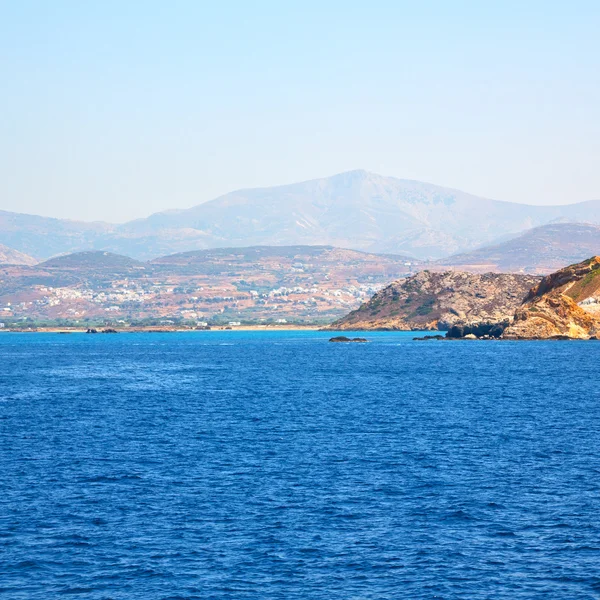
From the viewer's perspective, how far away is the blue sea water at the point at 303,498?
38.0 m

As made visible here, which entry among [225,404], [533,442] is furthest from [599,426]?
[225,404]

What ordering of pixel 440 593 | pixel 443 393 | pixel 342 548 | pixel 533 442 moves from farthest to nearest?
Result: pixel 443 393
pixel 533 442
pixel 342 548
pixel 440 593

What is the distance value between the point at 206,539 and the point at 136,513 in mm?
6208

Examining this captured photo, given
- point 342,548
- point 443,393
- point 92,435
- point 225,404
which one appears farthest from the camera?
point 443,393

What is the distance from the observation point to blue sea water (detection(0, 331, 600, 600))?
125 ft

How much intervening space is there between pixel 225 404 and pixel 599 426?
4081 cm

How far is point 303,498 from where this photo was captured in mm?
51188

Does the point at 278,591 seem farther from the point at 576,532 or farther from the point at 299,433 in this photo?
the point at 299,433

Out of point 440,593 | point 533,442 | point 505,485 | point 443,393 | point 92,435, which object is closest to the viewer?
point 440,593

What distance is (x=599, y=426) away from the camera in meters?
78.6

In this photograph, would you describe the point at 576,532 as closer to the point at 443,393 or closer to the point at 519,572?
the point at 519,572

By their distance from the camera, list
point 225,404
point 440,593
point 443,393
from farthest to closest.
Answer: point 443,393, point 225,404, point 440,593

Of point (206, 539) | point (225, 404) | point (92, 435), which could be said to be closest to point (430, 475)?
point (206, 539)

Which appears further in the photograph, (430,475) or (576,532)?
(430,475)
